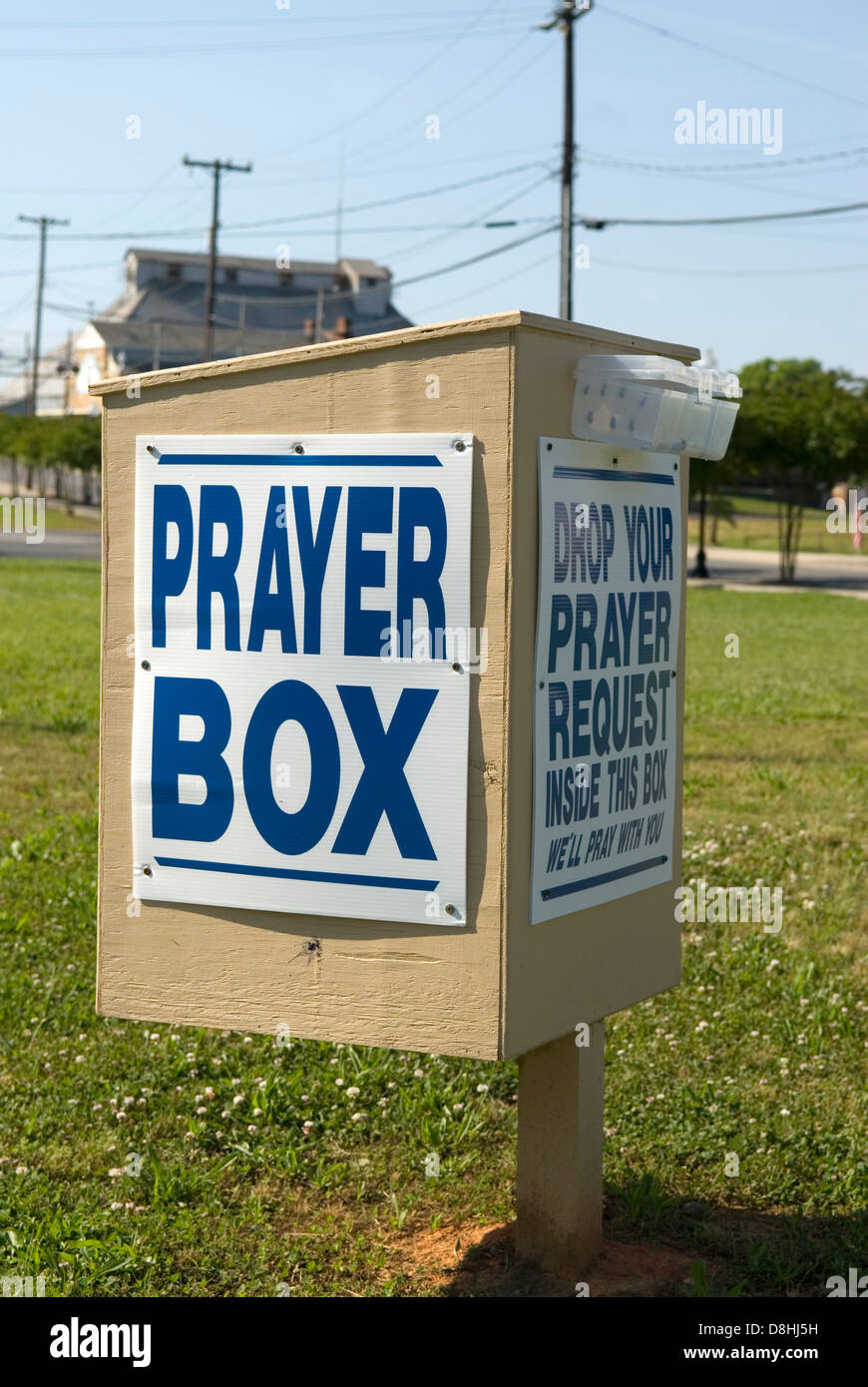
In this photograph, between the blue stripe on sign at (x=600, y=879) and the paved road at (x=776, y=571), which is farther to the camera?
the paved road at (x=776, y=571)

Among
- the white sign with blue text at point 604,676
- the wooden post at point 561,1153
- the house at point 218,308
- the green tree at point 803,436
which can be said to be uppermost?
the house at point 218,308

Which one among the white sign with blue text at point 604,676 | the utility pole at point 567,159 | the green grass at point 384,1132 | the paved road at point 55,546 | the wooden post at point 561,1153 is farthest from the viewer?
the paved road at point 55,546

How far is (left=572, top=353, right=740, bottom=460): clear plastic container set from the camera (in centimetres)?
311

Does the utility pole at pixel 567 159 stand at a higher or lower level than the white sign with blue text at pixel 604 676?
higher

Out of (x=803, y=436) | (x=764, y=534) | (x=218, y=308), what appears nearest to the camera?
(x=803, y=436)

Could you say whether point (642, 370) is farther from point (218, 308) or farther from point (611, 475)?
point (218, 308)

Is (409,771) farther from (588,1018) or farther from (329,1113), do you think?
(329,1113)

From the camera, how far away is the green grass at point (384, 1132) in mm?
3789

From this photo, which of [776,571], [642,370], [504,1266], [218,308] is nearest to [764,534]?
[776,571]

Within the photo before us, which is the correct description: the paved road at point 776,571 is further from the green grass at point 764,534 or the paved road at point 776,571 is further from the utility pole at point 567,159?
the utility pole at point 567,159

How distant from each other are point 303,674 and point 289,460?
0.42m

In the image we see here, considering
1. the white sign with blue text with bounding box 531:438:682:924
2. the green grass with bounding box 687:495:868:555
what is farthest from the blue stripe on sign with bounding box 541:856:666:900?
the green grass with bounding box 687:495:868:555

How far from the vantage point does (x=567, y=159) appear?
23688 mm

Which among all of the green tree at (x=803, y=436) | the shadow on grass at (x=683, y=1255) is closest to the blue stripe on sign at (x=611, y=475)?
the shadow on grass at (x=683, y=1255)
